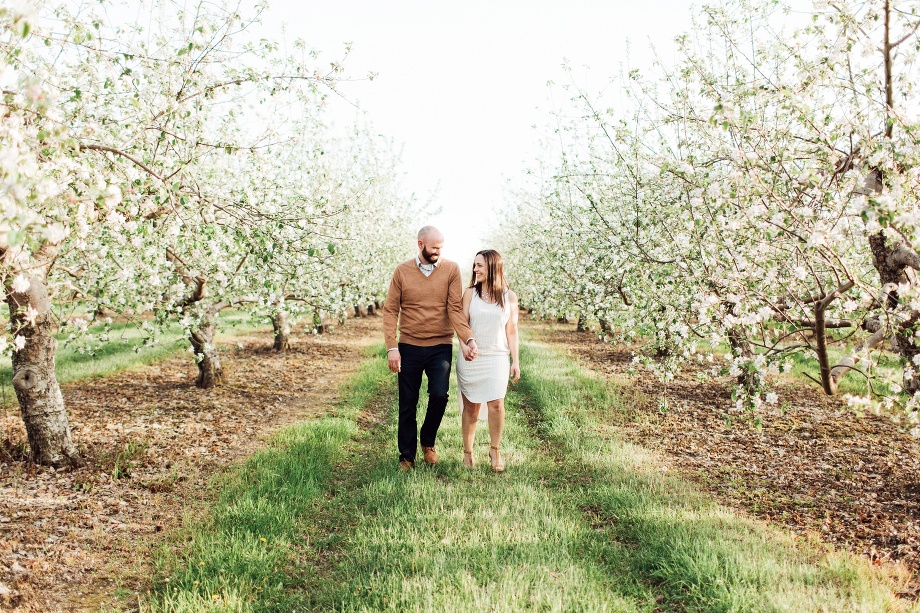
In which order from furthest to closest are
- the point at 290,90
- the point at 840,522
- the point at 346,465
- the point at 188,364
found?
the point at 188,364 → the point at 346,465 → the point at 290,90 → the point at 840,522

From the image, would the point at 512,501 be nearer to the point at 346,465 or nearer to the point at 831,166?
the point at 346,465

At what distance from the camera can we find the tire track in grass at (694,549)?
4008 millimetres

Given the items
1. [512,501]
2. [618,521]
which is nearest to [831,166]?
[618,521]

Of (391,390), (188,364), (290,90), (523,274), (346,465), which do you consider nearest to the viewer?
(290,90)

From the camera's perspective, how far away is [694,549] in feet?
15.3

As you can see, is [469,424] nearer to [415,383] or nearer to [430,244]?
[415,383]

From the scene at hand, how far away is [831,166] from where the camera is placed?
15.8ft

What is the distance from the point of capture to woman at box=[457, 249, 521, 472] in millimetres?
6773

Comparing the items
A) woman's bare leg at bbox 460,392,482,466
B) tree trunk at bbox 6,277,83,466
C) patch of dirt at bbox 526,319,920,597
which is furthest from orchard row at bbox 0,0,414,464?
patch of dirt at bbox 526,319,920,597

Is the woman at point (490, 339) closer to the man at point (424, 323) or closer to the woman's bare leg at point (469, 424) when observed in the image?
the woman's bare leg at point (469, 424)

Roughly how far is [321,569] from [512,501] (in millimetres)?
1909

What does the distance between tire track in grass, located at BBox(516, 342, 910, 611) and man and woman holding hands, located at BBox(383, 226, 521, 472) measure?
4.13 feet

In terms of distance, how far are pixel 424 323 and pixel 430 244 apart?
0.88 metres

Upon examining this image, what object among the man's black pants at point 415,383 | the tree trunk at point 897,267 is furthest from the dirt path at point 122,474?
the tree trunk at point 897,267
